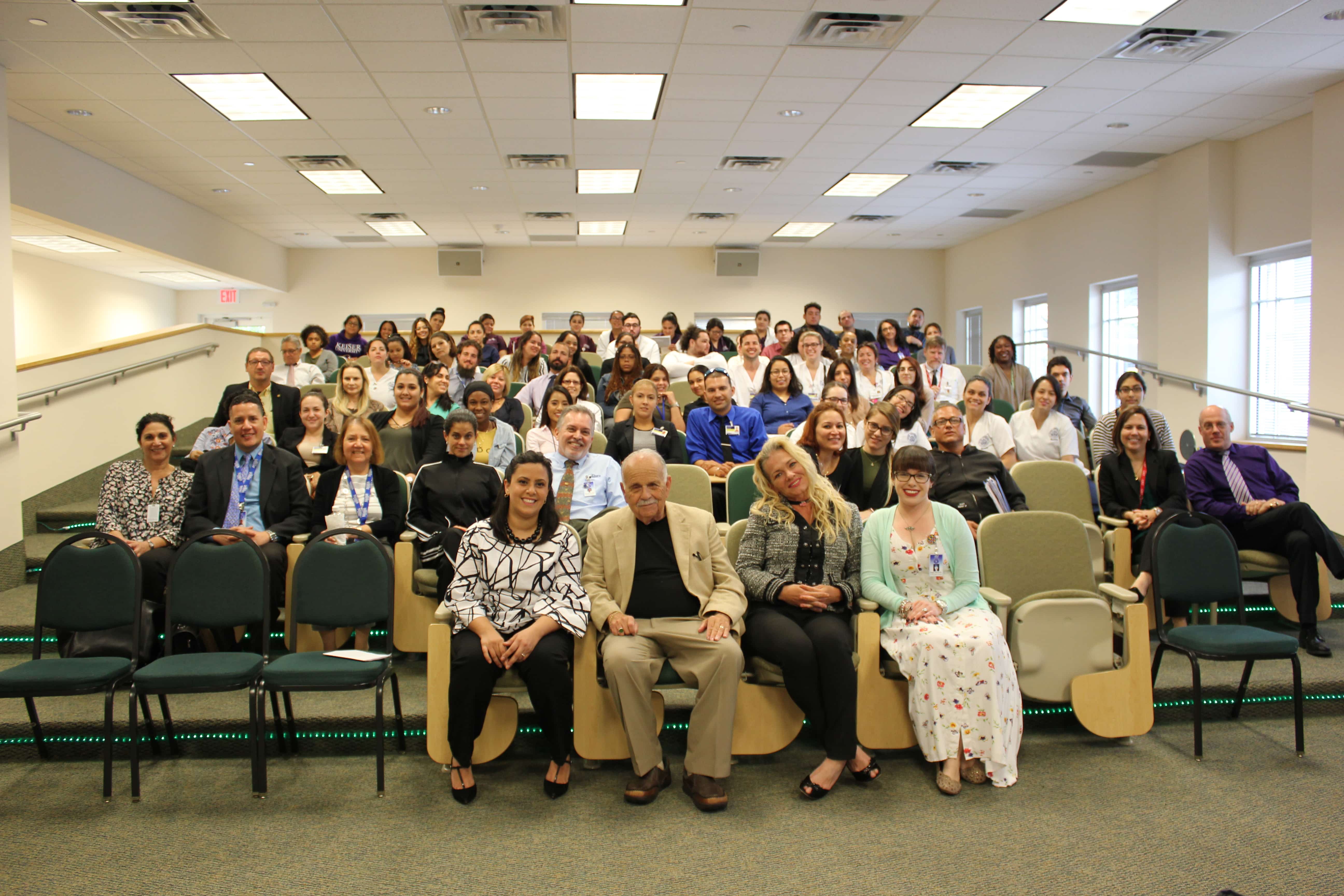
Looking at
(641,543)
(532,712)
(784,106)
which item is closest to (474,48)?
(784,106)

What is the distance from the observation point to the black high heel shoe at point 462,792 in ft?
8.81

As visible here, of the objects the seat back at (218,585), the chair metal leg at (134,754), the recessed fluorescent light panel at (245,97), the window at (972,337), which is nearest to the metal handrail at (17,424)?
the recessed fluorescent light panel at (245,97)

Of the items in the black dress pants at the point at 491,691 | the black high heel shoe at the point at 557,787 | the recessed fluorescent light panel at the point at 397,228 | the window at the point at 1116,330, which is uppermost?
the recessed fluorescent light panel at the point at 397,228

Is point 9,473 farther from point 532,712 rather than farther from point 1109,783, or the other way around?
point 1109,783

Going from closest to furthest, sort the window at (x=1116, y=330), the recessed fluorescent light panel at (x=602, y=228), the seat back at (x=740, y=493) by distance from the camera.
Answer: the seat back at (x=740, y=493) → the window at (x=1116, y=330) → the recessed fluorescent light panel at (x=602, y=228)

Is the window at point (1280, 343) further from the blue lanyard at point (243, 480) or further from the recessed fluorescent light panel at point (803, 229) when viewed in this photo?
the blue lanyard at point (243, 480)

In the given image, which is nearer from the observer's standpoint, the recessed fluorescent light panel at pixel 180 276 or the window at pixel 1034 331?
the window at pixel 1034 331

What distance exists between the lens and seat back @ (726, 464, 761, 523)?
13.1 feet

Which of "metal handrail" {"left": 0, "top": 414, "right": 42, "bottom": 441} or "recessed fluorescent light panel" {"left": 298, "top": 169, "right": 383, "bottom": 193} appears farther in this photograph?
"recessed fluorescent light panel" {"left": 298, "top": 169, "right": 383, "bottom": 193}

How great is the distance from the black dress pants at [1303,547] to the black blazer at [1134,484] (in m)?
0.39

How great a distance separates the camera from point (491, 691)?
2736 mm

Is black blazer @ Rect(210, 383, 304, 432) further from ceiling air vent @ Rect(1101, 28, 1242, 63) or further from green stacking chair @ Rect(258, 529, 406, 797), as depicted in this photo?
ceiling air vent @ Rect(1101, 28, 1242, 63)

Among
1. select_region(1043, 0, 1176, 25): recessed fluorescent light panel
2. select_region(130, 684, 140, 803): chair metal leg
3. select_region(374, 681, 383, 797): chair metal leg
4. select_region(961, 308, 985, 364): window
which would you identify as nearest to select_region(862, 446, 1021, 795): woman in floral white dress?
select_region(374, 681, 383, 797): chair metal leg

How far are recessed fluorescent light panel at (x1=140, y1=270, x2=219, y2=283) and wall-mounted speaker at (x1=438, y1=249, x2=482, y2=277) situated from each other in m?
3.20
